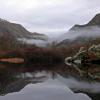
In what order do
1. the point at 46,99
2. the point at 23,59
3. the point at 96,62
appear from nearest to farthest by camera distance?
the point at 46,99 → the point at 96,62 → the point at 23,59

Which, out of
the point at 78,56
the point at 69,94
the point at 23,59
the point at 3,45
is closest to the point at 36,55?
the point at 23,59

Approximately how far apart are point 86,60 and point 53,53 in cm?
1743

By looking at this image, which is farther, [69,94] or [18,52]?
[18,52]

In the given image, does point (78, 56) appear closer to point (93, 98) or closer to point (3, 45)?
point (3, 45)

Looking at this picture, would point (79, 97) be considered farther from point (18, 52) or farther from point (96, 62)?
point (18, 52)

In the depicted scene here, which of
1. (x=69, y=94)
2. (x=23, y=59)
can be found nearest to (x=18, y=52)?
(x=23, y=59)

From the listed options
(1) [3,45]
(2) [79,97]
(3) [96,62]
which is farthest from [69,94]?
(1) [3,45]

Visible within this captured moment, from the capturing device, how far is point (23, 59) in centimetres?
7325

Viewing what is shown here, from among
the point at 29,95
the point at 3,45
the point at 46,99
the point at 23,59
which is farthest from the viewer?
the point at 3,45

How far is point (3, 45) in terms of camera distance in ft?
320

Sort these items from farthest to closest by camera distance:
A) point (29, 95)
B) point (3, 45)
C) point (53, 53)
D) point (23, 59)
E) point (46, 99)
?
1. point (3, 45)
2. point (53, 53)
3. point (23, 59)
4. point (29, 95)
5. point (46, 99)

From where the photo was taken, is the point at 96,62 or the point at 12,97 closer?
the point at 12,97

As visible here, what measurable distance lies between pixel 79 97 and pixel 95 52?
4836cm

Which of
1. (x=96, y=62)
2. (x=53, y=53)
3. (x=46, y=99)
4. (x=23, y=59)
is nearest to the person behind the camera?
(x=46, y=99)
